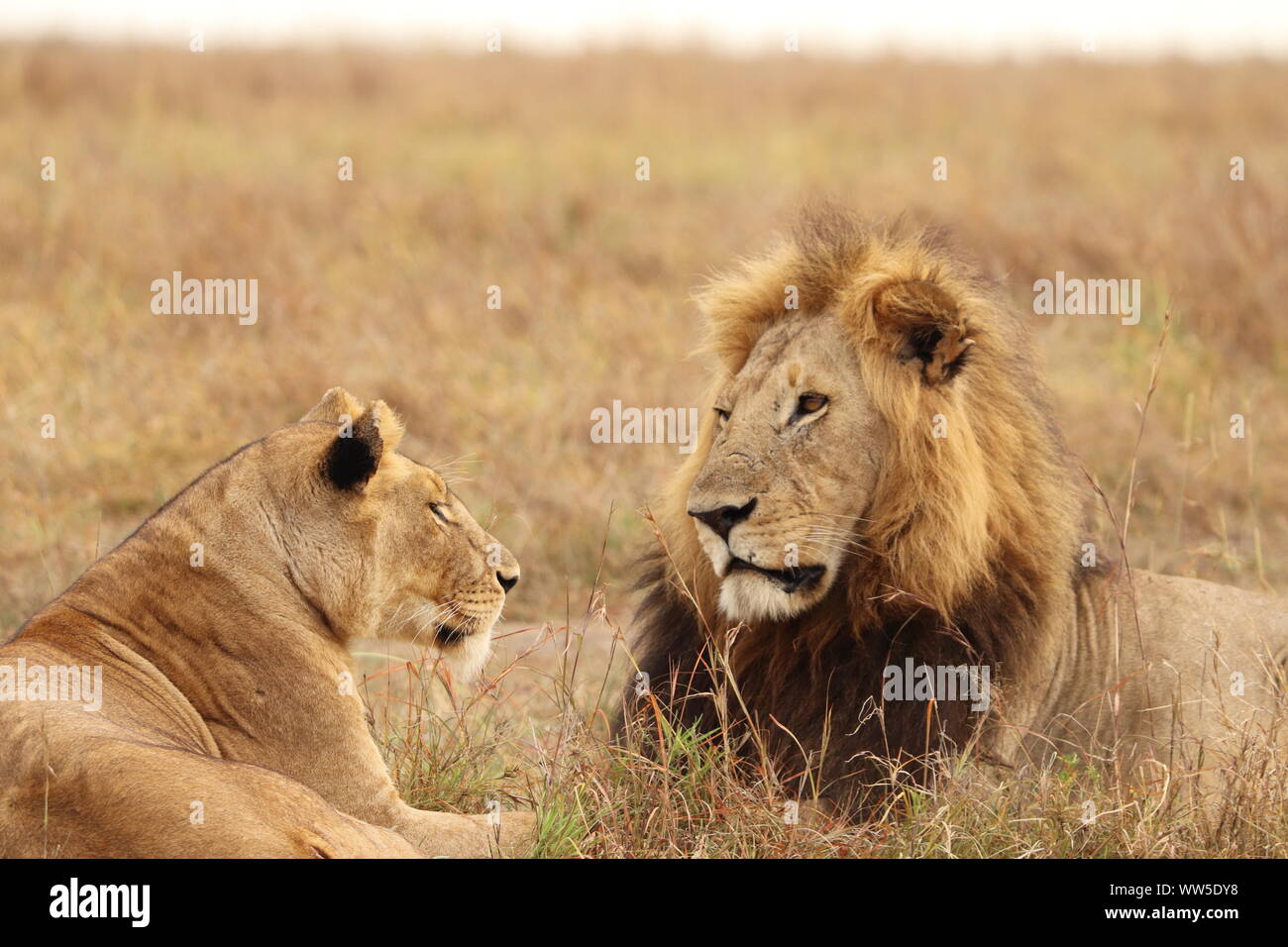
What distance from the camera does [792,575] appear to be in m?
4.24

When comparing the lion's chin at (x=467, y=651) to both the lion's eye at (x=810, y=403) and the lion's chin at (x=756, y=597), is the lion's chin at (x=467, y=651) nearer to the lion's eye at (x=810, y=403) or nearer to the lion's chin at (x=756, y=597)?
the lion's chin at (x=756, y=597)

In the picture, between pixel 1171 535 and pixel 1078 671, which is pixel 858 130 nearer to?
pixel 1171 535

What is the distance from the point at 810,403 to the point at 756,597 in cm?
56

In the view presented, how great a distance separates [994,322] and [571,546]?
3.62 m

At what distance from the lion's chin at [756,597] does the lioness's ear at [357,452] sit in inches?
39.3

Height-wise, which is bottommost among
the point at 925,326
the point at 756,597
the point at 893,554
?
the point at 756,597

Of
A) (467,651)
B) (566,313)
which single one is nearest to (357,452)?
(467,651)

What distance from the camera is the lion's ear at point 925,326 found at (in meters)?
4.30

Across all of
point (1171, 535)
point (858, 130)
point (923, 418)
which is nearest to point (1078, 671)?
point (923, 418)

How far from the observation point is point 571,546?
779 centimetres
